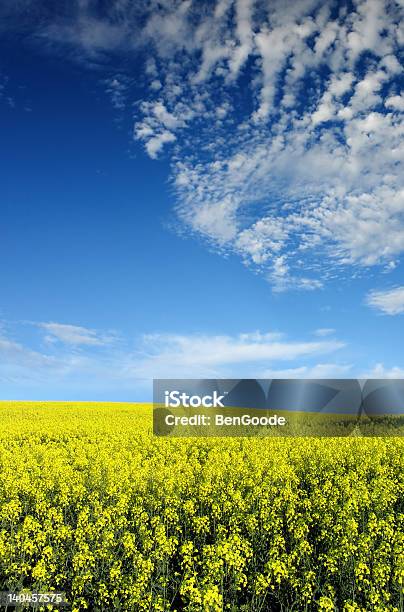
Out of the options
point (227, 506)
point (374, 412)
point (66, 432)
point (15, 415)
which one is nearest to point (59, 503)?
point (227, 506)

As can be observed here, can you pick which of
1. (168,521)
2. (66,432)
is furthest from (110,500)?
(66,432)

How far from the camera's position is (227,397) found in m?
55.0

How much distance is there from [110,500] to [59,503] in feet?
5.53

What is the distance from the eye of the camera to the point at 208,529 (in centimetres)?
1330

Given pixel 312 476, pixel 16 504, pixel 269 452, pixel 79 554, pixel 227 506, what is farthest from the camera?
pixel 269 452

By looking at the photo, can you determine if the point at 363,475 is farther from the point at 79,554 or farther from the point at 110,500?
the point at 79,554

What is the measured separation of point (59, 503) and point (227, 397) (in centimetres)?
3917

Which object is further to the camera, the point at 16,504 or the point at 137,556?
the point at 16,504

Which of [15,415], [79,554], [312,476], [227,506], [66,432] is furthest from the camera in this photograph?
[15,415]

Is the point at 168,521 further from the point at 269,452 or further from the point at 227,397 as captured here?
the point at 227,397

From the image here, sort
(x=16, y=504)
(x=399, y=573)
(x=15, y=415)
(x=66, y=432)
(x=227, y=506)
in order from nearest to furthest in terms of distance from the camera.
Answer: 1. (x=399, y=573)
2. (x=227, y=506)
3. (x=16, y=504)
4. (x=66, y=432)
5. (x=15, y=415)

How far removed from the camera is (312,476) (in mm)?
19406

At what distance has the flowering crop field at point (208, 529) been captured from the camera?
10.4 meters

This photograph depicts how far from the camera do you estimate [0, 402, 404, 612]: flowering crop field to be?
408 inches
